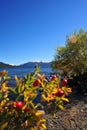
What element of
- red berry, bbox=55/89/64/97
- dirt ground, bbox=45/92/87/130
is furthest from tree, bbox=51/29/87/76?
red berry, bbox=55/89/64/97

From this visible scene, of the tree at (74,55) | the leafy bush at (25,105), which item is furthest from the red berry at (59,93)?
the tree at (74,55)

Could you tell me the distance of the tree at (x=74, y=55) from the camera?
90.5 ft

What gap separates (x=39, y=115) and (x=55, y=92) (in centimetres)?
53

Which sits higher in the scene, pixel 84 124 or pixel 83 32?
pixel 83 32

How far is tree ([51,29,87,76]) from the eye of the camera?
27.6 metres

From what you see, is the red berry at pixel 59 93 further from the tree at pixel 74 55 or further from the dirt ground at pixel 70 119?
the tree at pixel 74 55

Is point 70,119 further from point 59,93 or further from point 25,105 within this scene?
point 25,105

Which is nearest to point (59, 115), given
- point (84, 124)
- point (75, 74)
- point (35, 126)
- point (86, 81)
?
point (84, 124)

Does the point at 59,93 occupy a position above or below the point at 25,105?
above

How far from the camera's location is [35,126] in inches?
147

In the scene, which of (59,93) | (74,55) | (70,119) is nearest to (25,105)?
(59,93)

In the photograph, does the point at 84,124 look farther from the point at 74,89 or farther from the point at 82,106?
the point at 74,89

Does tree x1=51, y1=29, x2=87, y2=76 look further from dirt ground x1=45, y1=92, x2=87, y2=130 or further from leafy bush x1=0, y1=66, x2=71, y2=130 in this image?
leafy bush x1=0, y1=66, x2=71, y2=130

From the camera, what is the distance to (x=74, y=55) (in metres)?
28.5
